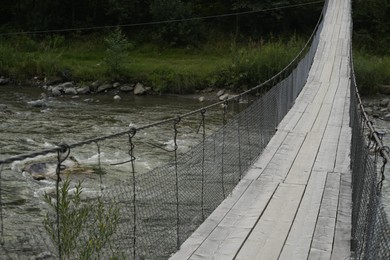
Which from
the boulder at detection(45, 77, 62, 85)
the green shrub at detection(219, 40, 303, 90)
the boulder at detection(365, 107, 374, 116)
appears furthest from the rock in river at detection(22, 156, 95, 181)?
the boulder at detection(45, 77, 62, 85)

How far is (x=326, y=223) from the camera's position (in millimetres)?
3898

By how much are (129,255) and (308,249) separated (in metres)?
1.89

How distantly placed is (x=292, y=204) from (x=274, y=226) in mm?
498

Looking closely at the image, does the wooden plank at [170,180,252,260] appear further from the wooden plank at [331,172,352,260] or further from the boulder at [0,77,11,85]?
the boulder at [0,77,11,85]

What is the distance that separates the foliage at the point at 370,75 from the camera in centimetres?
1562

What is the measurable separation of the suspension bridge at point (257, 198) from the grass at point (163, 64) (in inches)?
272

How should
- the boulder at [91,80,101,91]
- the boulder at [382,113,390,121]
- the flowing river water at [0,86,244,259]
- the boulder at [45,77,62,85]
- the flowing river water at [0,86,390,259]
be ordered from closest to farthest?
the flowing river water at [0,86,244,259]
the flowing river water at [0,86,390,259]
the boulder at [382,113,390,121]
the boulder at [91,80,101,91]
the boulder at [45,77,62,85]

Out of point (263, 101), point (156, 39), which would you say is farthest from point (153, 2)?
point (263, 101)

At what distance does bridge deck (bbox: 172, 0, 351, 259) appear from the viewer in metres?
3.47

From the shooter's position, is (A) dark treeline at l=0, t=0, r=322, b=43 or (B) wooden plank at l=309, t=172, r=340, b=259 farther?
(A) dark treeline at l=0, t=0, r=322, b=43

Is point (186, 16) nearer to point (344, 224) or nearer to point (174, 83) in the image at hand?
point (174, 83)

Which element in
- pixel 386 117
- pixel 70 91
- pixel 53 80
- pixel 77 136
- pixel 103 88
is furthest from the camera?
pixel 53 80

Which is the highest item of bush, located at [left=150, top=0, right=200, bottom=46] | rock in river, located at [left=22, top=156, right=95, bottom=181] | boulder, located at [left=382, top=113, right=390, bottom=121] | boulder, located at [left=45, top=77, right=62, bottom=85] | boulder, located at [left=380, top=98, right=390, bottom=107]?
bush, located at [left=150, top=0, right=200, bottom=46]

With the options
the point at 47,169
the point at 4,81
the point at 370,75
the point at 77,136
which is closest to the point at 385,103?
the point at 370,75
